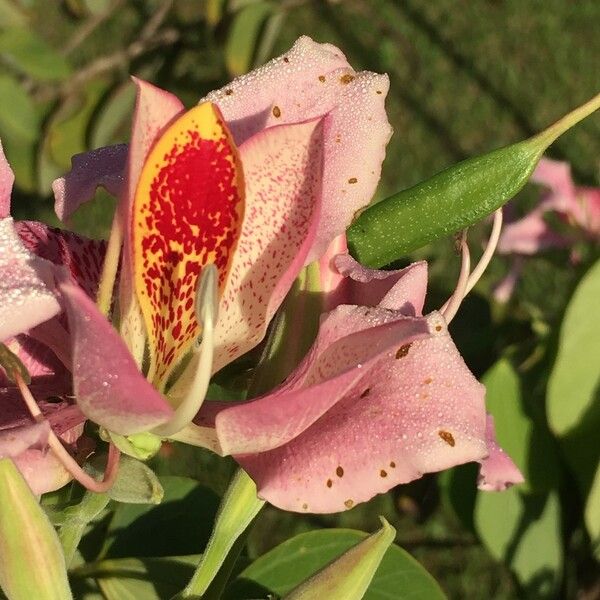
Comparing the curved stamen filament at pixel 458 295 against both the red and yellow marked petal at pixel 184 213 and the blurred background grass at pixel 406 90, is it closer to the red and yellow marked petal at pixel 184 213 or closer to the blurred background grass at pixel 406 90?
the red and yellow marked petal at pixel 184 213

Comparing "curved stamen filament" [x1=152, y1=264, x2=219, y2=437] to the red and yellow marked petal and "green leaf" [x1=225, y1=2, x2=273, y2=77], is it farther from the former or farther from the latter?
"green leaf" [x1=225, y1=2, x2=273, y2=77]

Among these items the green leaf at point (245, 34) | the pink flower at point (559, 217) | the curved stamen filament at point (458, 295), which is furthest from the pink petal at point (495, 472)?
the green leaf at point (245, 34)

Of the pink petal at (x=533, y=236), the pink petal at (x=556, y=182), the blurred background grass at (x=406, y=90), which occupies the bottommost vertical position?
the blurred background grass at (x=406, y=90)

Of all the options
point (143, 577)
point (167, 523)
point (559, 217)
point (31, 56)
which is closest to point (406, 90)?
point (31, 56)

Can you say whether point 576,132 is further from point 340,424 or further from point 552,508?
point 340,424

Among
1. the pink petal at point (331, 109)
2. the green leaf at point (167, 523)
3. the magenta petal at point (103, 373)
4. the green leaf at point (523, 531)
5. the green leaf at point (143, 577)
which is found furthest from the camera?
the green leaf at point (523, 531)

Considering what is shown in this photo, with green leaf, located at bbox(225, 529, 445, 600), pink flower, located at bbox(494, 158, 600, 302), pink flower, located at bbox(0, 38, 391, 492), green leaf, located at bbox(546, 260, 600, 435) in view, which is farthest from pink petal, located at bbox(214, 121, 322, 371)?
pink flower, located at bbox(494, 158, 600, 302)

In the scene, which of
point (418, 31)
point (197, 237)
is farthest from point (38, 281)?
point (418, 31)

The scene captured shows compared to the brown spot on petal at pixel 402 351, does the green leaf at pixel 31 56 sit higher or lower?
lower
